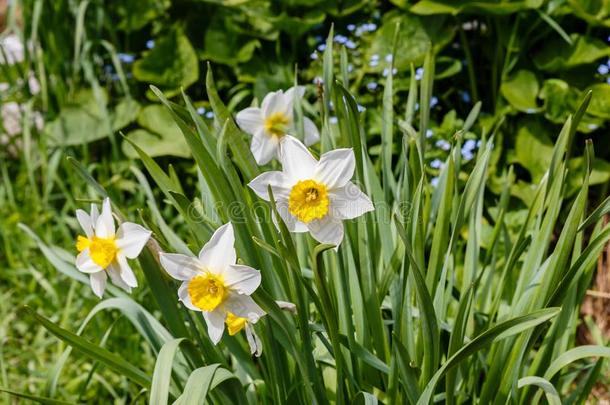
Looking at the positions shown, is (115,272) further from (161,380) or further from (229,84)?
(229,84)

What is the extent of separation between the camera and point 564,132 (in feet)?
4.87

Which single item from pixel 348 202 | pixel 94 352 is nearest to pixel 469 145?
pixel 348 202

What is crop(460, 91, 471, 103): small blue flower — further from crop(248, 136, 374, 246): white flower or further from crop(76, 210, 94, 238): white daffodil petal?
crop(76, 210, 94, 238): white daffodil petal

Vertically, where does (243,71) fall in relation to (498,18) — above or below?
below

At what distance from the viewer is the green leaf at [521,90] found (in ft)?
7.83

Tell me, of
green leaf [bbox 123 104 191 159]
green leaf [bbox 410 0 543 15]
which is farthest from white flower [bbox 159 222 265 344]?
green leaf [bbox 123 104 191 159]

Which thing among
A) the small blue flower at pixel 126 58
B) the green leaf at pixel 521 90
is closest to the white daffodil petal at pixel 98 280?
the green leaf at pixel 521 90

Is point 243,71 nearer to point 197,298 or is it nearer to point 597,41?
point 597,41

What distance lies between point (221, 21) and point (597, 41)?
1.34 meters

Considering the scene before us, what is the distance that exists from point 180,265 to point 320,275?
0.23 m

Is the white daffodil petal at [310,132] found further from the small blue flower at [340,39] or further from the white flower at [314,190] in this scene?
the small blue flower at [340,39]

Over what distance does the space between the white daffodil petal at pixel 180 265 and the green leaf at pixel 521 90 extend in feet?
4.83

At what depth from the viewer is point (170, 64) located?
291 cm

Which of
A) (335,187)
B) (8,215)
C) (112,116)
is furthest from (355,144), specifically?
(8,215)
